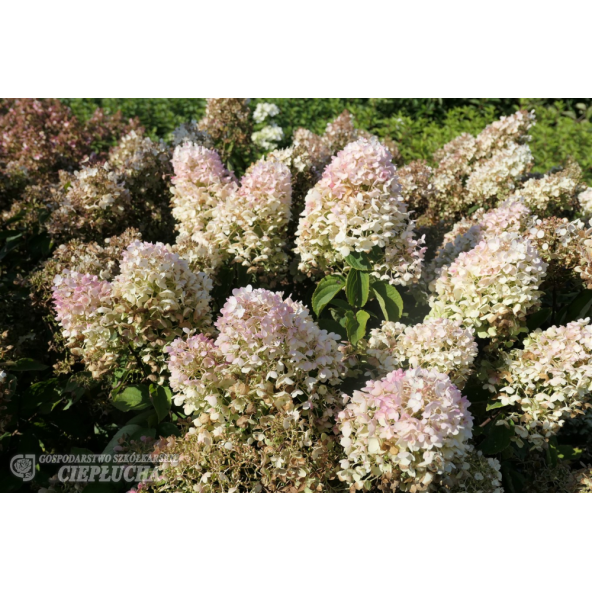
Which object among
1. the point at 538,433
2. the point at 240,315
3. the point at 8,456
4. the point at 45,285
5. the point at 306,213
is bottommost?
the point at 8,456

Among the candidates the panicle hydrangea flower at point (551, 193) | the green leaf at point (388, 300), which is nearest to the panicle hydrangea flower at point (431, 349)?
the green leaf at point (388, 300)

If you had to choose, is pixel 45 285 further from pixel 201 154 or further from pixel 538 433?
pixel 538 433

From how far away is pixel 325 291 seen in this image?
7.88 feet

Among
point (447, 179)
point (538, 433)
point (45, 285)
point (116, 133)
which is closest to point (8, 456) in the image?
point (45, 285)

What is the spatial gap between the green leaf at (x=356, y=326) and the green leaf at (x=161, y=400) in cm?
74

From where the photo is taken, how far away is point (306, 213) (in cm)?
239

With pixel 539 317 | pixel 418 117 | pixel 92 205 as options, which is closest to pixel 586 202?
pixel 539 317

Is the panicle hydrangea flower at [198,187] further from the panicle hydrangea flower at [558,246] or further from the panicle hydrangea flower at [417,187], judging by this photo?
the panicle hydrangea flower at [558,246]

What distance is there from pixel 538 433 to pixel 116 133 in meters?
4.59

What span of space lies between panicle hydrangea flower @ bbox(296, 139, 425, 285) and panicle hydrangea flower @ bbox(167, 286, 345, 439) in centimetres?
47

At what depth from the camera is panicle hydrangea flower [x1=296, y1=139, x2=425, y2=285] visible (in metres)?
2.21

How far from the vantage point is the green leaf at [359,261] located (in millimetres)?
2293

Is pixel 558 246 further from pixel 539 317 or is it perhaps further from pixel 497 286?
pixel 497 286

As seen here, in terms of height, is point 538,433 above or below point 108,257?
below
